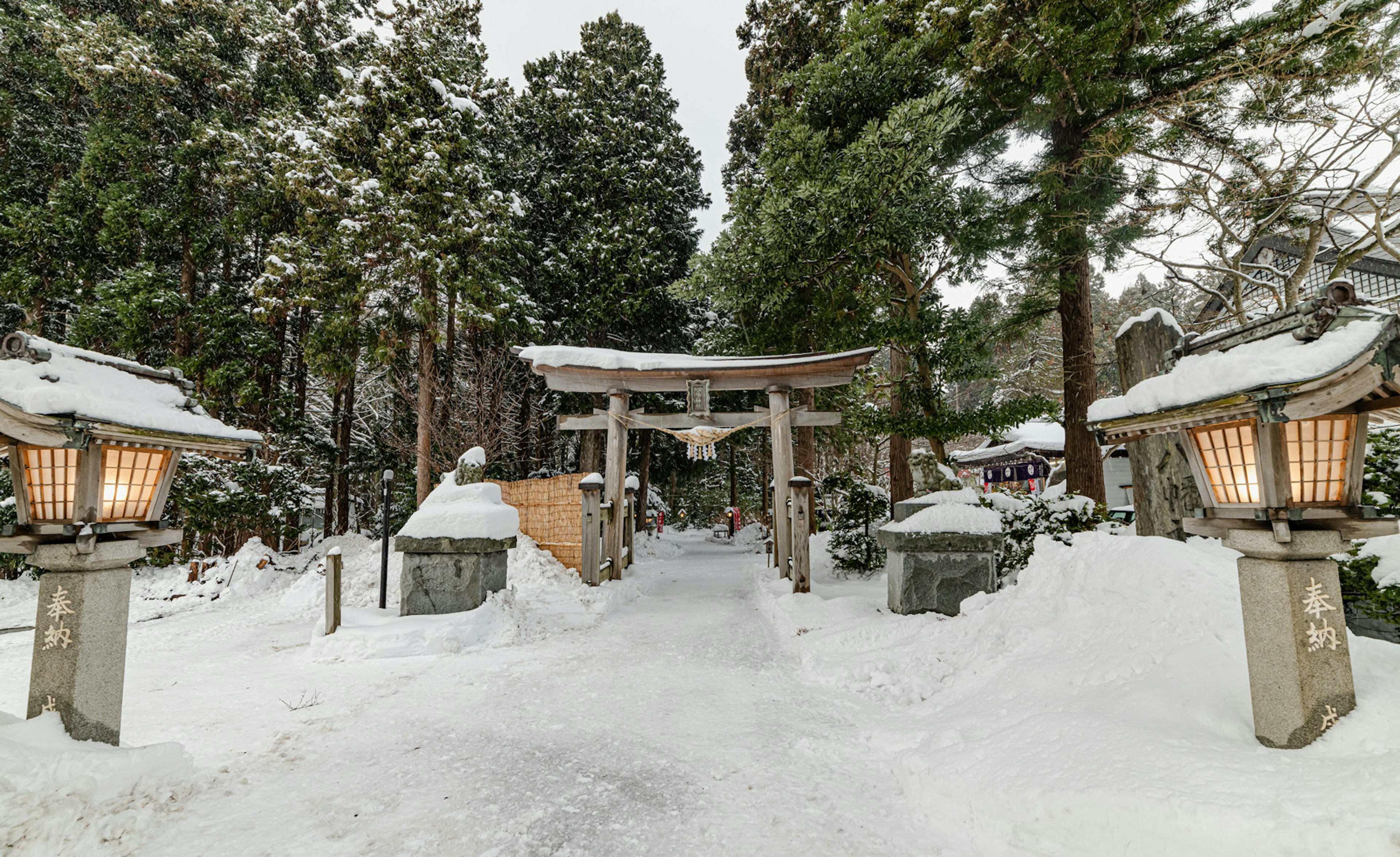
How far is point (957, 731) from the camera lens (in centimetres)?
333

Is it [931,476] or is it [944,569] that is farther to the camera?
[931,476]

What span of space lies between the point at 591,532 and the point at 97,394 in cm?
632

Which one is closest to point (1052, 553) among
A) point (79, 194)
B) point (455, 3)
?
point (455, 3)

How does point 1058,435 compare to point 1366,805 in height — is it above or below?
above

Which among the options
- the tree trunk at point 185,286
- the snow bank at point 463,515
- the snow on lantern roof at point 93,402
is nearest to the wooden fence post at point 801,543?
the snow bank at point 463,515

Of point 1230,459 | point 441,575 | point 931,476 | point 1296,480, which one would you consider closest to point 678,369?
point 931,476

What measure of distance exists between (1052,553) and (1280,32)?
8091 millimetres

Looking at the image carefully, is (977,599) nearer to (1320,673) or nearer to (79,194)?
(1320,673)

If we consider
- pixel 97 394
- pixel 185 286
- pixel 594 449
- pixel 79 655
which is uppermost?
pixel 185 286

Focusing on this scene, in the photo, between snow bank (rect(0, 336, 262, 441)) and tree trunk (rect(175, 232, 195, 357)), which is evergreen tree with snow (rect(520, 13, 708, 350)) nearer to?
tree trunk (rect(175, 232, 195, 357))

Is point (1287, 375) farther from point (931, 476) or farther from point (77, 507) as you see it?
point (77, 507)

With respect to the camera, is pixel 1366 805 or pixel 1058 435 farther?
pixel 1058 435

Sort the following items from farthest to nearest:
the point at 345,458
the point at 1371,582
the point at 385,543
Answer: the point at 345,458
the point at 385,543
the point at 1371,582

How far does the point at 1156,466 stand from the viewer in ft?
18.9
